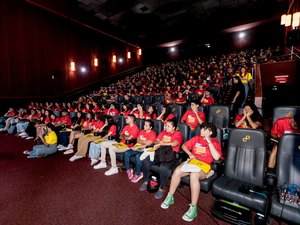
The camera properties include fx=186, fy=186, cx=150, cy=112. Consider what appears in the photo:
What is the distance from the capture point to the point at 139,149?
136 inches

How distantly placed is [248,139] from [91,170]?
2.91 m

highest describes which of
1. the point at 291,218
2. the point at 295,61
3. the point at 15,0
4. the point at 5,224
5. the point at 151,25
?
the point at 151,25

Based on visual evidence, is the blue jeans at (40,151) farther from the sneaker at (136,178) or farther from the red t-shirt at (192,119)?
the red t-shirt at (192,119)

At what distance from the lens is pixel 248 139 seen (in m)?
2.43

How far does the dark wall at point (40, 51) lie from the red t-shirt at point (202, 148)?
9542 millimetres

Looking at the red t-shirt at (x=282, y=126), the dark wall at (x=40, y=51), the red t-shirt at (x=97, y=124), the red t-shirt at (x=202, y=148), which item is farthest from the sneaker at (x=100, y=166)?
the dark wall at (x=40, y=51)

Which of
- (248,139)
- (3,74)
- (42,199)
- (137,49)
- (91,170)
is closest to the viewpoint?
(248,139)

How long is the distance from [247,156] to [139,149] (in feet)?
5.89

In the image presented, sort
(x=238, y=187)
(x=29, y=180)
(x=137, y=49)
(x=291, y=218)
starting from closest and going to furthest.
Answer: (x=291, y=218) < (x=238, y=187) < (x=29, y=180) < (x=137, y=49)

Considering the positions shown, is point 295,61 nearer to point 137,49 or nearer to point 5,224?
point 5,224

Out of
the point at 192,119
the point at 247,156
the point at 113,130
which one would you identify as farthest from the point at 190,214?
the point at 113,130

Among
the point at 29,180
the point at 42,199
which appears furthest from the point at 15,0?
the point at 42,199

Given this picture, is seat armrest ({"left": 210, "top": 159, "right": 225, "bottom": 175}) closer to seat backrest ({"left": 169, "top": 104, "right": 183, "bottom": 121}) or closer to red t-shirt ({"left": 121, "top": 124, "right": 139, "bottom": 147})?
red t-shirt ({"left": 121, "top": 124, "right": 139, "bottom": 147})

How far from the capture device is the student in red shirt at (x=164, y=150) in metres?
2.79
